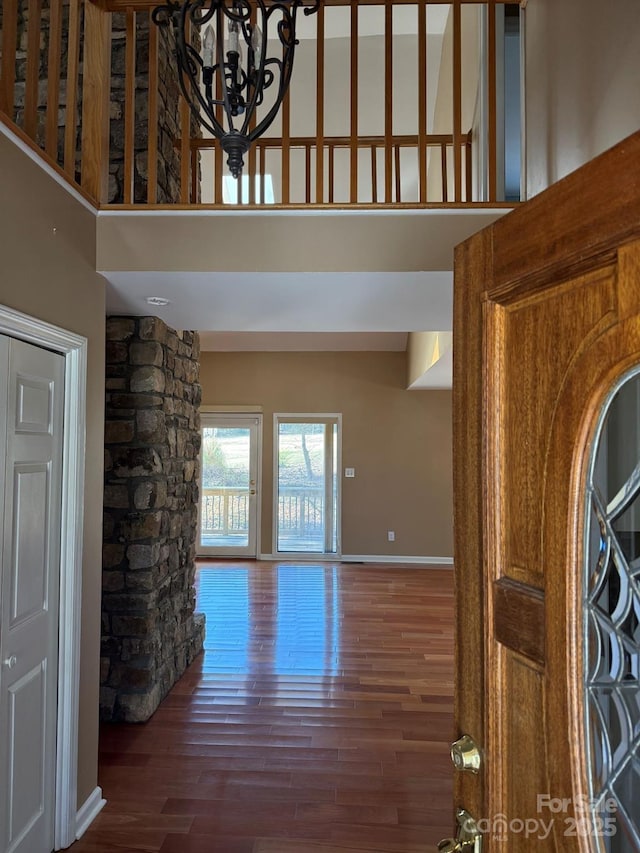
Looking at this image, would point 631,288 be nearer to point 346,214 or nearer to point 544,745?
point 544,745

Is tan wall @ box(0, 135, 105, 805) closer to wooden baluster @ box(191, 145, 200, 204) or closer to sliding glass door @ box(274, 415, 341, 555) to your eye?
wooden baluster @ box(191, 145, 200, 204)

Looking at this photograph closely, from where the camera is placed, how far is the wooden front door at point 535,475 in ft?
2.72

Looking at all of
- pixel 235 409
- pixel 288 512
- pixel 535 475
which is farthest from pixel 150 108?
pixel 288 512

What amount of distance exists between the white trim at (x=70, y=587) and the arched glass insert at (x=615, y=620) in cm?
205

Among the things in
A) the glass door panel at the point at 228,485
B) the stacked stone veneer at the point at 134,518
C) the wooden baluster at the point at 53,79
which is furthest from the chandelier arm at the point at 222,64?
the glass door panel at the point at 228,485

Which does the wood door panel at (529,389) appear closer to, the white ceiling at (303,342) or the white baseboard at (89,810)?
the white baseboard at (89,810)

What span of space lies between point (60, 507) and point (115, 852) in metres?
1.37

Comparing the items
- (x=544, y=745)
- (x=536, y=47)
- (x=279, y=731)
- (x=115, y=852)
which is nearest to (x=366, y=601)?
(x=279, y=731)

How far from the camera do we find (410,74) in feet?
22.8

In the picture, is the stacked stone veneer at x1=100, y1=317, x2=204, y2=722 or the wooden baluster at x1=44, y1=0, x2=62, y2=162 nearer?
the wooden baluster at x1=44, y1=0, x2=62, y2=162

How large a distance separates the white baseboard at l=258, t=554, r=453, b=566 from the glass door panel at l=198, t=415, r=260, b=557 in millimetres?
532

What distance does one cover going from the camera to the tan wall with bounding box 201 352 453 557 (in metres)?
8.24

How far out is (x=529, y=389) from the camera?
0.99 meters

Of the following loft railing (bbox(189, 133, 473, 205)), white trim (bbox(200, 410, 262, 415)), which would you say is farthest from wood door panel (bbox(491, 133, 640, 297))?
white trim (bbox(200, 410, 262, 415))
